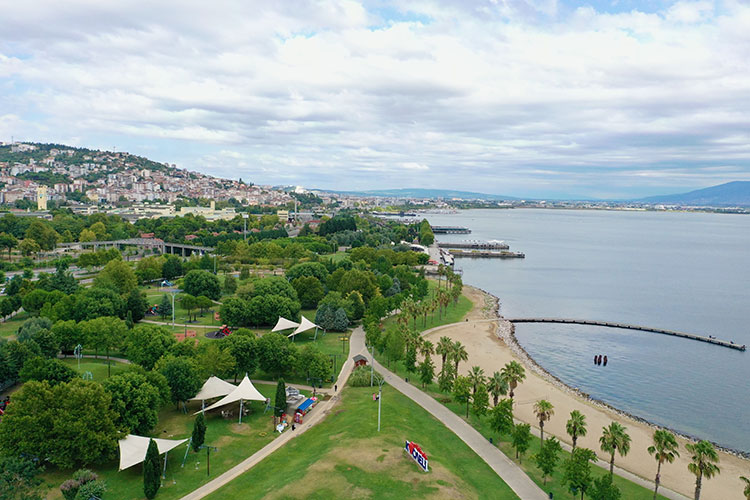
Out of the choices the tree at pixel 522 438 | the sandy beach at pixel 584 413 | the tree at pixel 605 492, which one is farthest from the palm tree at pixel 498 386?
the tree at pixel 605 492

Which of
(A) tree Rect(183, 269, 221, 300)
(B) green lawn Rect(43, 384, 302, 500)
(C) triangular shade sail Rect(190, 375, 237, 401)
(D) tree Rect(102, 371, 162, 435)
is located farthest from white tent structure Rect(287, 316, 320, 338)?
(D) tree Rect(102, 371, 162, 435)

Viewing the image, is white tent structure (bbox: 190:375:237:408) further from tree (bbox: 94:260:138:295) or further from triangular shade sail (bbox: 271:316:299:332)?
tree (bbox: 94:260:138:295)

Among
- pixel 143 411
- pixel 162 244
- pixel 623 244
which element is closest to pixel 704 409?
pixel 143 411

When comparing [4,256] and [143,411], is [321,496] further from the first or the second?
[4,256]

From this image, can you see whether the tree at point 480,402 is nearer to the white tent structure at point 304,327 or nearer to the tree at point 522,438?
the tree at point 522,438

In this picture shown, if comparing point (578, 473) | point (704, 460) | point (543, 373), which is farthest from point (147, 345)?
point (704, 460)

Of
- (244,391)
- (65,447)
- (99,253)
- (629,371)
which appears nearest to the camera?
(65,447)

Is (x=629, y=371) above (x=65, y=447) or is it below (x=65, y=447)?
below

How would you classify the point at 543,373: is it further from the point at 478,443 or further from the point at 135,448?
the point at 135,448
